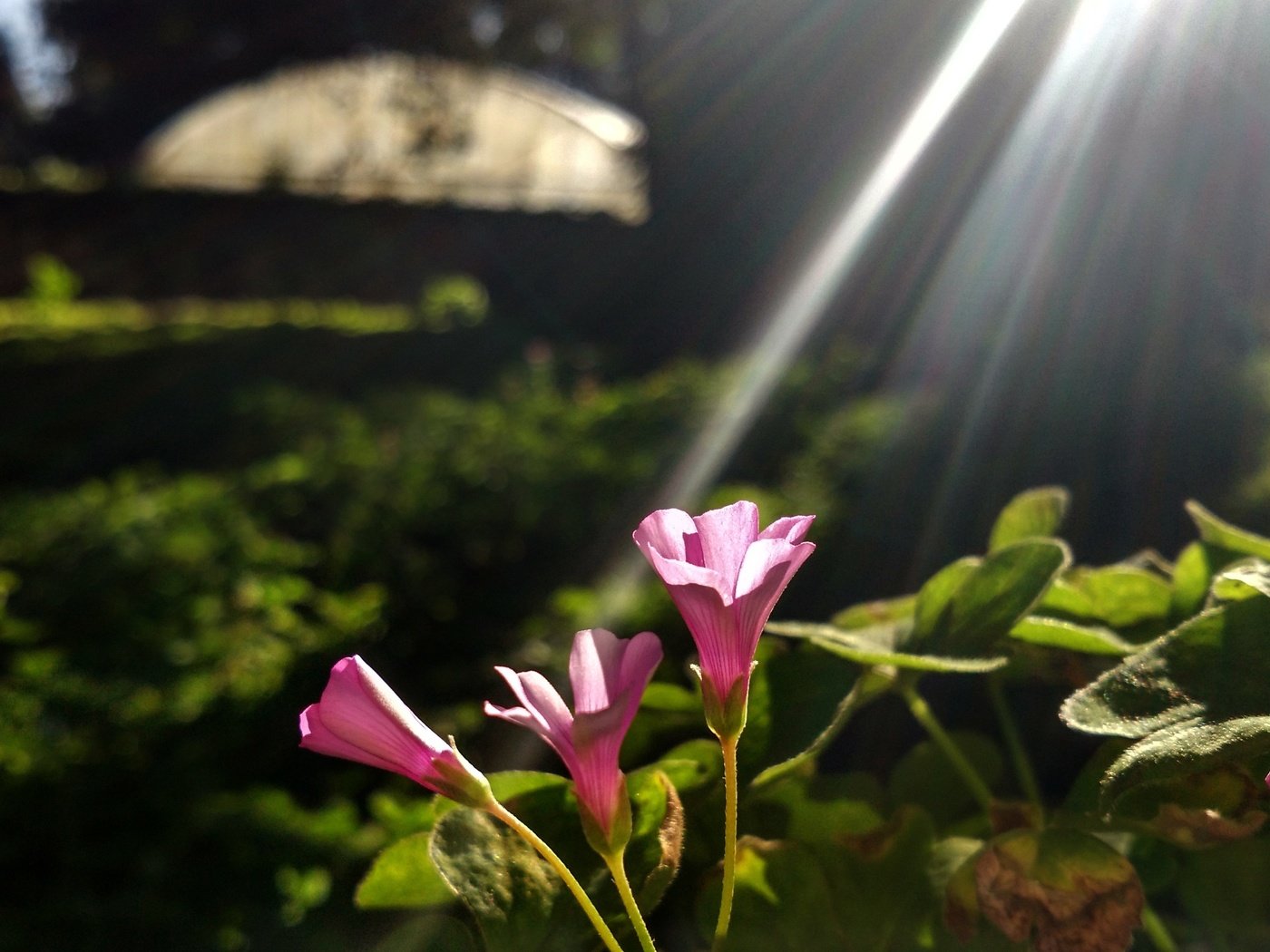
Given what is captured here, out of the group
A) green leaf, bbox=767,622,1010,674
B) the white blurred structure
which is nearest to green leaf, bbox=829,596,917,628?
green leaf, bbox=767,622,1010,674

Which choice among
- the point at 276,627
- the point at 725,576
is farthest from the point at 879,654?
the point at 276,627

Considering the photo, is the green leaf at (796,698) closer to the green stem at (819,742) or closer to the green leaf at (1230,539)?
the green stem at (819,742)

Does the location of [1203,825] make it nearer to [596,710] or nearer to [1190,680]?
[1190,680]

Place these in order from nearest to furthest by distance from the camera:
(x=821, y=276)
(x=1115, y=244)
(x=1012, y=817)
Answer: (x=1012, y=817), (x=1115, y=244), (x=821, y=276)

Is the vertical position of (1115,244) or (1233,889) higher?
(1233,889)

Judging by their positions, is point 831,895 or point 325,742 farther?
point 831,895

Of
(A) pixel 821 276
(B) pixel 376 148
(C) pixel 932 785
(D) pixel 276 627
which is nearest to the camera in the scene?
(C) pixel 932 785

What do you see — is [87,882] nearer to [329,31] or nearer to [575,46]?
[575,46]

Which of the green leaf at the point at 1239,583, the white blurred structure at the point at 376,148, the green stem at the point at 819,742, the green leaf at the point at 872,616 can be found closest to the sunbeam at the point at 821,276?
the green leaf at the point at 872,616

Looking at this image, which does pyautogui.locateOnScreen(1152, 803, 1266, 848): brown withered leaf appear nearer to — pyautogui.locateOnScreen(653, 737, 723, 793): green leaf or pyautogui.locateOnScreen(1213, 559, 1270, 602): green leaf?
pyautogui.locateOnScreen(1213, 559, 1270, 602): green leaf
